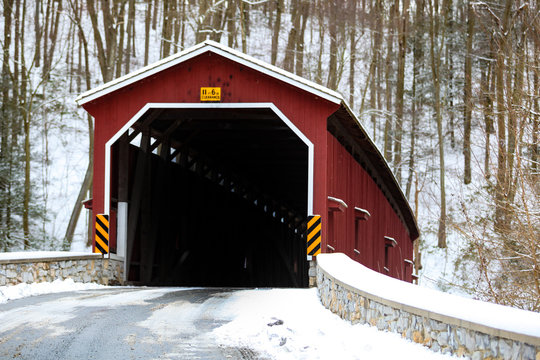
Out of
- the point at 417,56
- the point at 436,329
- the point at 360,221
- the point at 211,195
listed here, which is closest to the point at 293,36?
the point at 211,195

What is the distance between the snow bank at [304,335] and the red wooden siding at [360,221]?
15.1ft

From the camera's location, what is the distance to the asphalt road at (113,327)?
610 centimetres

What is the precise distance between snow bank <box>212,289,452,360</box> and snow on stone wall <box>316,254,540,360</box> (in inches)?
3.5

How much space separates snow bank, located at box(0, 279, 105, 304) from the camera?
32.7ft

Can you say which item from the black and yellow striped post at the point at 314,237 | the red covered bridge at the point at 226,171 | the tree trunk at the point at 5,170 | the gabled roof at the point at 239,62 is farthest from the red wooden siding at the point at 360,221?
the tree trunk at the point at 5,170

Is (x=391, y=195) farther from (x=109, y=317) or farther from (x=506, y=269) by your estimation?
(x=109, y=317)

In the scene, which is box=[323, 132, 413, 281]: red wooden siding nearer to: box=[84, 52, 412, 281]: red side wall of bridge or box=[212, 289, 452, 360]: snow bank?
box=[84, 52, 412, 281]: red side wall of bridge

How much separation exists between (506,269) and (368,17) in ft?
82.9

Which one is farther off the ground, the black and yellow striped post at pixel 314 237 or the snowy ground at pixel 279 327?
the black and yellow striped post at pixel 314 237

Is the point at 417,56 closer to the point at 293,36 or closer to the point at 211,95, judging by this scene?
the point at 293,36

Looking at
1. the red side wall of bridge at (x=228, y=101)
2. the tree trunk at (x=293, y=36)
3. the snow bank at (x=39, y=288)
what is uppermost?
the tree trunk at (x=293, y=36)

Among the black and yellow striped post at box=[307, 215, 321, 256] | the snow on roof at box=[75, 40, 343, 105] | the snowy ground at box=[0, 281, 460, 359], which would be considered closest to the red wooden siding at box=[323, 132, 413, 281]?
the black and yellow striped post at box=[307, 215, 321, 256]

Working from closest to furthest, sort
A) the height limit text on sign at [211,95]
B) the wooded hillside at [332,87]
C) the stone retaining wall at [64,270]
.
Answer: the stone retaining wall at [64,270]
the height limit text on sign at [211,95]
the wooded hillside at [332,87]

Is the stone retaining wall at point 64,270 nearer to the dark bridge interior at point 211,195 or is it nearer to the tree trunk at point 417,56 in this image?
the dark bridge interior at point 211,195
